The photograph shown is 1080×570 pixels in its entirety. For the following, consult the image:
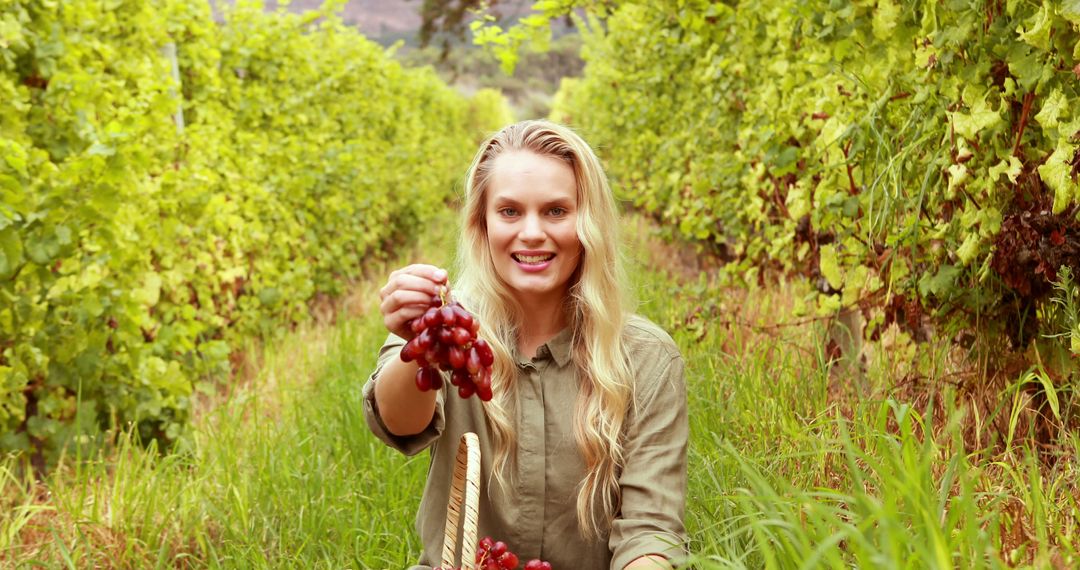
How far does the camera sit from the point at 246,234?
566 centimetres

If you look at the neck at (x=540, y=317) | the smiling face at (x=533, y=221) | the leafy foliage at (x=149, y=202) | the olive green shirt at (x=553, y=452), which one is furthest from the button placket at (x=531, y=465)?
the leafy foliage at (x=149, y=202)

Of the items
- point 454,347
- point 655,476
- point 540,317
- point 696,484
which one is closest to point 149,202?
point 540,317

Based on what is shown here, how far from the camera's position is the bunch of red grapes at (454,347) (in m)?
1.42

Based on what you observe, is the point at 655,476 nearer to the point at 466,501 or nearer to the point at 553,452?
the point at 553,452

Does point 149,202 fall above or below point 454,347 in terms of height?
below

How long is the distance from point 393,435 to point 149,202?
2585 millimetres

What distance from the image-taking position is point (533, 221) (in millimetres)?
1991

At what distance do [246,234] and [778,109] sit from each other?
338 centimetres

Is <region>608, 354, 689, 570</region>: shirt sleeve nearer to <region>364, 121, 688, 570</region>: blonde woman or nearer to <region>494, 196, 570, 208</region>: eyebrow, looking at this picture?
<region>364, 121, 688, 570</region>: blonde woman

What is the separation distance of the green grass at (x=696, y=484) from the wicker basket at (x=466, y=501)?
412mm

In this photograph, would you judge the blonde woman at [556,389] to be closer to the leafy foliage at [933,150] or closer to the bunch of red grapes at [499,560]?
the bunch of red grapes at [499,560]

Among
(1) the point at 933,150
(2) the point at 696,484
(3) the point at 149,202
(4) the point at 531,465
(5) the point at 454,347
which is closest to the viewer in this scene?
(5) the point at 454,347

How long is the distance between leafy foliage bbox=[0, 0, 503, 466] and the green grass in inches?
13.9

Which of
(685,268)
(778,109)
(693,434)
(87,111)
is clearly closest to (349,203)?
(685,268)
